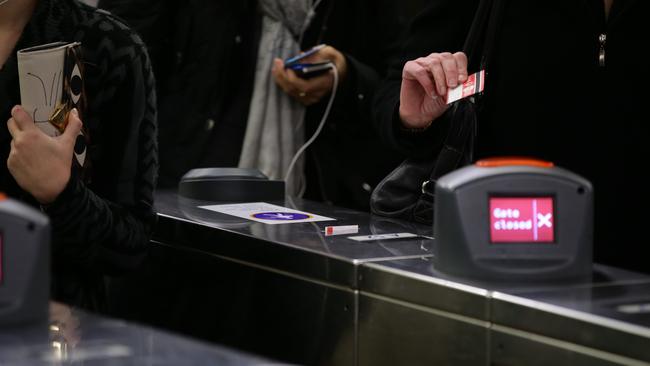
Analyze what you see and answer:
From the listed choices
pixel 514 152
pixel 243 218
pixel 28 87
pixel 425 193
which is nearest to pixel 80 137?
pixel 28 87

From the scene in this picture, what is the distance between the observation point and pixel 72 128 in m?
1.89

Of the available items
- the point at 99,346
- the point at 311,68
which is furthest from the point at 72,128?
the point at 311,68

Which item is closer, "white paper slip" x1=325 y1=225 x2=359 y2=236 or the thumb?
the thumb

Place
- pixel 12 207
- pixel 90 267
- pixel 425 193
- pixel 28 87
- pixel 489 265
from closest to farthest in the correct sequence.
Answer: pixel 12 207, pixel 489 265, pixel 28 87, pixel 90 267, pixel 425 193

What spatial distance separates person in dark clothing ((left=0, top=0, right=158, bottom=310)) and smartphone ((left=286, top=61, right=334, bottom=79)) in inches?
57.3

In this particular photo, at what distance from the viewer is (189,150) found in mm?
3684

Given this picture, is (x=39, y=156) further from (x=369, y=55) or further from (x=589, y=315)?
(x=369, y=55)

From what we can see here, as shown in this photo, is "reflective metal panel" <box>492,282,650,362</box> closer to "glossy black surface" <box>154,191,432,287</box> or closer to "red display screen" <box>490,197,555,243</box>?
"red display screen" <box>490,197,555,243</box>

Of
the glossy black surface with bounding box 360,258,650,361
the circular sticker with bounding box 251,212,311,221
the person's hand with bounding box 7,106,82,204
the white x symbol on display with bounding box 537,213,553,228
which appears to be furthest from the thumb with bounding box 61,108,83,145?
the white x symbol on display with bounding box 537,213,553,228

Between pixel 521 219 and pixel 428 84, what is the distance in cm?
51

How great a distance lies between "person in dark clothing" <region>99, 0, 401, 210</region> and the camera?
364 cm

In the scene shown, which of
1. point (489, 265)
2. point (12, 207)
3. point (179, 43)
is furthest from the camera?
point (179, 43)

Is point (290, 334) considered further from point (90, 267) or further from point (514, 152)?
point (514, 152)

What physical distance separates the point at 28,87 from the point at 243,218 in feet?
2.12
